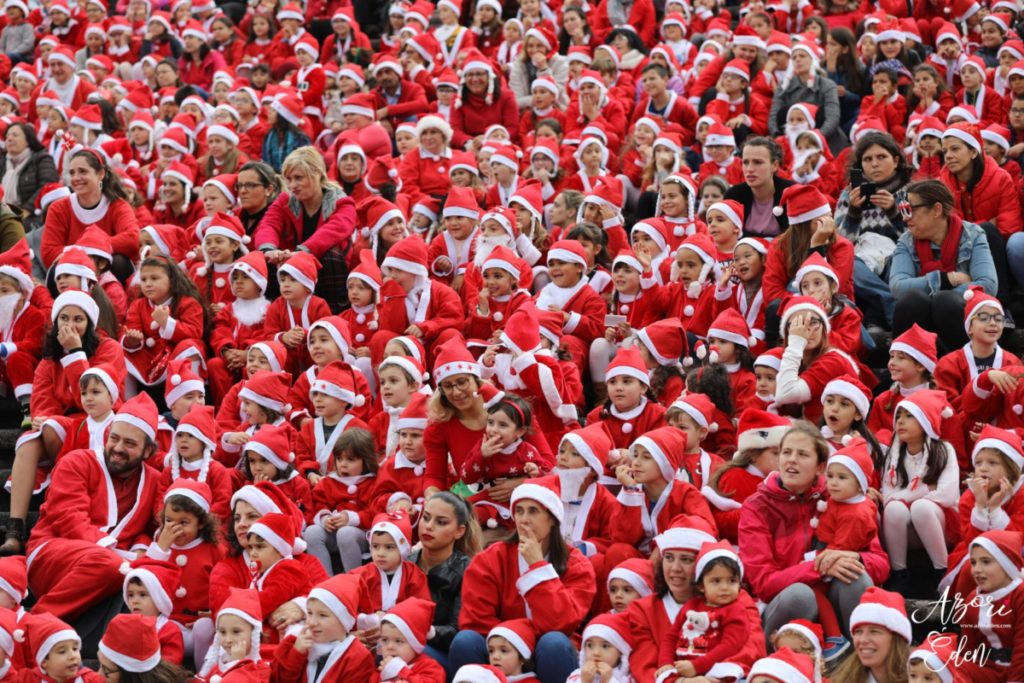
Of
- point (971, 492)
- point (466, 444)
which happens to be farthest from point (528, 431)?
point (971, 492)

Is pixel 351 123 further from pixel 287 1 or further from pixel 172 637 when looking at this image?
pixel 172 637

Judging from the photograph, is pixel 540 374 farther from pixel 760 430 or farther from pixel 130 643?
pixel 130 643

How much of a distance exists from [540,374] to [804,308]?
1488mm

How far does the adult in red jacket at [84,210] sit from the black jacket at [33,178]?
5.48ft

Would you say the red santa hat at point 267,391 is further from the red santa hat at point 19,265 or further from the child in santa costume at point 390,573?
the red santa hat at point 19,265

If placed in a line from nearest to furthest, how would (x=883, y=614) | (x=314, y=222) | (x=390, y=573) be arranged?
(x=883, y=614) → (x=390, y=573) → (x=314, y=222)

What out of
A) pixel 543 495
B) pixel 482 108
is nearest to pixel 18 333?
pixel 543 495

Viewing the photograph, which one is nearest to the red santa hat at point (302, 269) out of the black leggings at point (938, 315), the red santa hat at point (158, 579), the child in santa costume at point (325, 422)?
the child in santa costume at point (325, 422)

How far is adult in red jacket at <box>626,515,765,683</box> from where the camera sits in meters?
7.13

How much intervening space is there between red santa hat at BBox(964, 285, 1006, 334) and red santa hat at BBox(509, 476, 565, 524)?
263cm

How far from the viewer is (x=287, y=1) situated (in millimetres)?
18203

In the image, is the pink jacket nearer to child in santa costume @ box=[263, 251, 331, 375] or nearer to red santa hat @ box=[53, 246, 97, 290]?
child in santa costume @ box=[263, 251, 331, 375]

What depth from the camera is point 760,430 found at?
830cm

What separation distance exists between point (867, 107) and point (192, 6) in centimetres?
889
